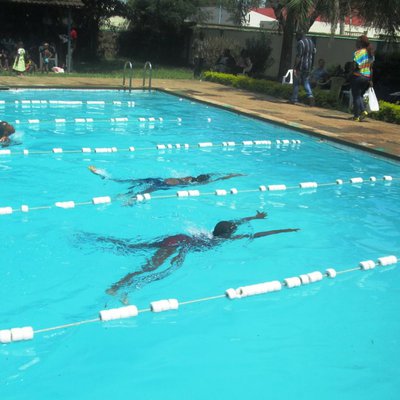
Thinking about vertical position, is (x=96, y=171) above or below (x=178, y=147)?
below

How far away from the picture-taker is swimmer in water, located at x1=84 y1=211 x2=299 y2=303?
5.61m

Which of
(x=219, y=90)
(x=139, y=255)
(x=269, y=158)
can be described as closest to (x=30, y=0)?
(x=219, y=90)

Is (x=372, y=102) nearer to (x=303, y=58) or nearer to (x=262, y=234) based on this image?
(x=303, y=58)

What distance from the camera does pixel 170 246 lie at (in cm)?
621

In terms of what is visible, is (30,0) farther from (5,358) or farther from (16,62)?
(5,358)

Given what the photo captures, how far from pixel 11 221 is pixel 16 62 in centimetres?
1477

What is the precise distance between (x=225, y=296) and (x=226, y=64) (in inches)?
788

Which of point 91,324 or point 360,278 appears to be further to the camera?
point 360,278

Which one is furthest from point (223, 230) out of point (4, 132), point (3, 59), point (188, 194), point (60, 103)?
point (3, 59)

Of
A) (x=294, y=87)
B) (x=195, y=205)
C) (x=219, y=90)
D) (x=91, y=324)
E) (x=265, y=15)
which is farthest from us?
(x=265, y=15)

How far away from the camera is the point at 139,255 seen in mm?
6102

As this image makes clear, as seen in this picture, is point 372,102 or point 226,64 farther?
point 226,64

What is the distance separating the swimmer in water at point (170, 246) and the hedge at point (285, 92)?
8.44 metres

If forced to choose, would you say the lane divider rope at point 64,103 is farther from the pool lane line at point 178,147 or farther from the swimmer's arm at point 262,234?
the swimmer's arm at point 262,234
